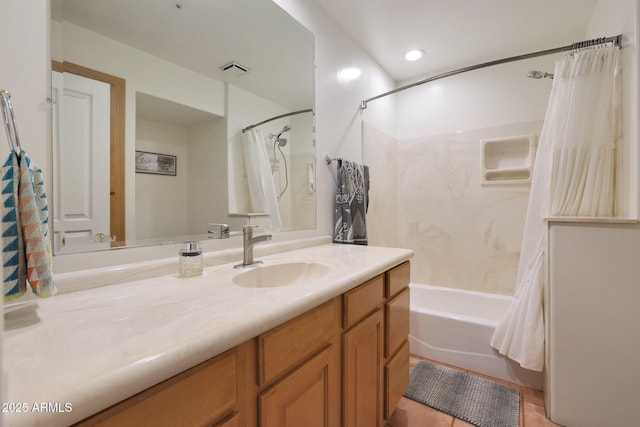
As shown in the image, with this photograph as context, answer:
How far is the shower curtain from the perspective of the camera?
4.55 feet

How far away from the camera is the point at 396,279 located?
1.24 metres

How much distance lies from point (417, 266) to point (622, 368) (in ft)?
4.75

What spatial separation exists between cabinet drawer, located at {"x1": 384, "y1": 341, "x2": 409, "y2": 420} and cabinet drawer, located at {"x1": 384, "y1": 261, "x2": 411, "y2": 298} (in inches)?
11.7

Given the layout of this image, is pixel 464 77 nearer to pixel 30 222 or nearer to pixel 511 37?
pixel 511 37

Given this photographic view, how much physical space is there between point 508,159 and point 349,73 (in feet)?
4.82

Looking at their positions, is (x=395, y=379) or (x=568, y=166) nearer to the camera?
(x=395, y=379)

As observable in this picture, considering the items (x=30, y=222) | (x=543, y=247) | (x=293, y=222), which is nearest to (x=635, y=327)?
(x=543, y=247)

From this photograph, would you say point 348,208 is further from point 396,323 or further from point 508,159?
point 508,159

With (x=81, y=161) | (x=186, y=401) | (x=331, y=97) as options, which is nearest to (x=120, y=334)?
(x=186, y=401)

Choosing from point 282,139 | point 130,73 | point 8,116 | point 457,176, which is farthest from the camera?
point 457,176

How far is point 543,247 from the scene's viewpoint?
4.93 ft

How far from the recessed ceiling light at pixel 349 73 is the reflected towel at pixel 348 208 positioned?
628mm


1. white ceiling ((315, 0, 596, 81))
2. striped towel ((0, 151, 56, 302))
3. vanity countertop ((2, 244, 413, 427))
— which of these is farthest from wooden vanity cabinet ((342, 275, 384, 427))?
white ceiling ((315, 0, 596, 81))

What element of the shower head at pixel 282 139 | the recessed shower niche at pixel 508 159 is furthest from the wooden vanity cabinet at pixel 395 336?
the recessed shower niche at pixel 508 159
